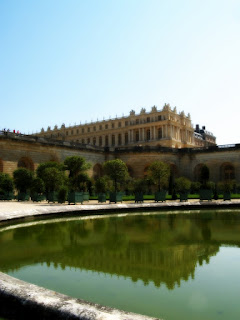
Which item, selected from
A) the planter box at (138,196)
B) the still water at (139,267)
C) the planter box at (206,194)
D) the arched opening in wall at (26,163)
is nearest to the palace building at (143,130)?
the arched opening in wall at (26,163)

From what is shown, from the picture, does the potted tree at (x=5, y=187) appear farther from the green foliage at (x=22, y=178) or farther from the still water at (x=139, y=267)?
the still water at (x=139, y=267)

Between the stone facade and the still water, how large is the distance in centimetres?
2269

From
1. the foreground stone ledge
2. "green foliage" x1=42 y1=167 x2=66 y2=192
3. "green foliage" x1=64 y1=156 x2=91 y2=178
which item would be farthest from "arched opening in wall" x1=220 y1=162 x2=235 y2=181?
the foreground stone ledge

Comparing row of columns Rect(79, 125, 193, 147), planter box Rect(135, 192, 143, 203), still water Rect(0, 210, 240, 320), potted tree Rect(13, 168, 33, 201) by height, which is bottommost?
still water Rect(0, 210, 240, 320)

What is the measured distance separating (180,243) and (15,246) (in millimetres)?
4123

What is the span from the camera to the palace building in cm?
6481

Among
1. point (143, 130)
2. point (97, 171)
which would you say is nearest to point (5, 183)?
point (97, 171)

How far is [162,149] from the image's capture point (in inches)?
1631

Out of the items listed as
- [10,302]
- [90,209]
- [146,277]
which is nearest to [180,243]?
[146,277]

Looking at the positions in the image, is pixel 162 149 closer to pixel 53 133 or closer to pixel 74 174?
pixel 74 174

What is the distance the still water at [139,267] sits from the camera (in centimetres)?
435

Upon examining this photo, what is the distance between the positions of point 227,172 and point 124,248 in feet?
117

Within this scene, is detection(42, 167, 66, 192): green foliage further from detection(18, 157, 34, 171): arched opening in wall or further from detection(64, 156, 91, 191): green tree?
detection(18, 157, 34, 171): arched opening in wall

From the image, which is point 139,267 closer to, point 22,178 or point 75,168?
point 75,168
